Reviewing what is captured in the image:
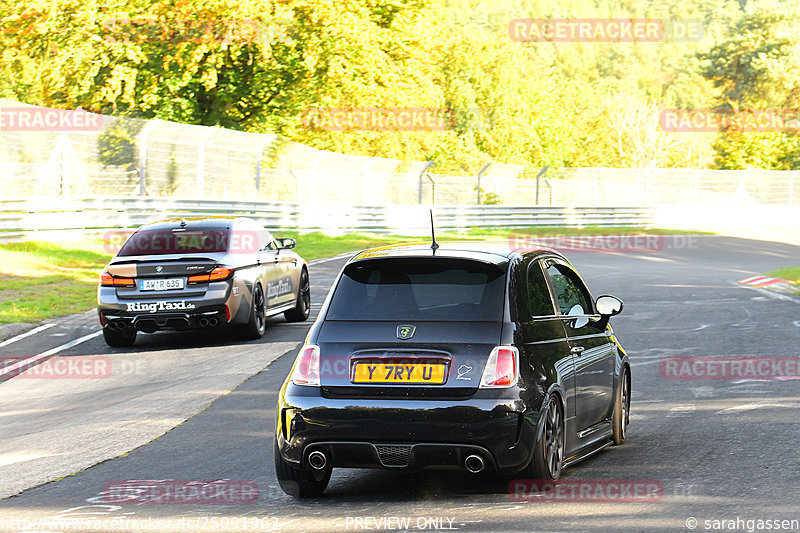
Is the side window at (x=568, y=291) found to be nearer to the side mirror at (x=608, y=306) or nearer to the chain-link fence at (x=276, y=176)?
the side mirror at (x=608, y=306)

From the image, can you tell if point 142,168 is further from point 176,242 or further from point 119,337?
point 119,337

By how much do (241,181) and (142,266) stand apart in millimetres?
20236

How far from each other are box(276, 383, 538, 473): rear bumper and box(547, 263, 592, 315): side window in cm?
130

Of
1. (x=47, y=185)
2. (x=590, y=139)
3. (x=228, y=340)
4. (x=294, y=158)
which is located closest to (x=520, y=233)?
(x=294, y=158)

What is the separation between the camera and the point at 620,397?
784cm

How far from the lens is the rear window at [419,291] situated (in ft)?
20.6

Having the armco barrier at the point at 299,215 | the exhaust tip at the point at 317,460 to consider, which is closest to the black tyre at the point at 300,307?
the exhaust tip at the point at 317,460

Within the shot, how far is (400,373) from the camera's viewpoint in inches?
239

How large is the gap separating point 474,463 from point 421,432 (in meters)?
0.33

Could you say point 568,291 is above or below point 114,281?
above

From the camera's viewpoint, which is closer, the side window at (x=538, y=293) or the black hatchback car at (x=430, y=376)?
the black hatchback car at (x=430, y=376)

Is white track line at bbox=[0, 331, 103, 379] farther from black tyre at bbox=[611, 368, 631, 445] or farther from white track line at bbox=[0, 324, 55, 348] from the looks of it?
black tyre at bbox=[611, 368, 631, 445]

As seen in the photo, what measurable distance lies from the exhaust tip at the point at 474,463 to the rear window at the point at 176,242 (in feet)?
26.8

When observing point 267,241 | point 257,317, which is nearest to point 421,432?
point 257,317
